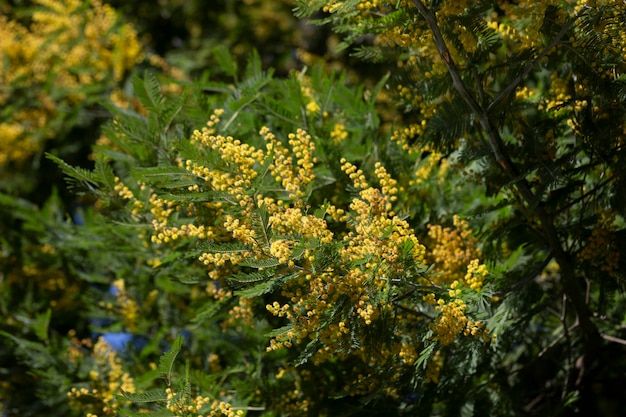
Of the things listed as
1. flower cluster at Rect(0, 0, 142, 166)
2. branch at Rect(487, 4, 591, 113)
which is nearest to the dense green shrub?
branch at Rect(487, 4, 591, 113)

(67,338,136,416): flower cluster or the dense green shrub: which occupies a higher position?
the dense green shrub

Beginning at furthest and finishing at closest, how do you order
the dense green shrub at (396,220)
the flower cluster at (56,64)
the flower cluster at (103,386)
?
1. the flower cluster at (56,64)
2. the flower cluster at (103,386)
3. the dense green shrub at (396,220)

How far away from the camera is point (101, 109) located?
7.62m

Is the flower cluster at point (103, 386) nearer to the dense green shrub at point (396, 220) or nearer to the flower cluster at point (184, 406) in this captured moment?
the dense green shrub at point (396, 220)

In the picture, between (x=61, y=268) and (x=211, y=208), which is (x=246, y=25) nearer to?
(x=61, y=268)

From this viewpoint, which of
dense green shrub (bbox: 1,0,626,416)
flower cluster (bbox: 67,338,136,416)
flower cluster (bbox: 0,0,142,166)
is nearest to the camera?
dense green shrub (bbox: 1,0,626,416)

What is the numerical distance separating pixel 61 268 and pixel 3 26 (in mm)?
3120

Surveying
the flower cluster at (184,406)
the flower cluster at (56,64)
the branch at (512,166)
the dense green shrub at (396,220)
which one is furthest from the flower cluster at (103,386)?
the flower cluster at (56,64)

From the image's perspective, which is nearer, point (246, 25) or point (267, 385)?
point (267, 385)

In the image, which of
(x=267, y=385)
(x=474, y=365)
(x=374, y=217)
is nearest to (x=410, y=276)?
(x=374, y=217)

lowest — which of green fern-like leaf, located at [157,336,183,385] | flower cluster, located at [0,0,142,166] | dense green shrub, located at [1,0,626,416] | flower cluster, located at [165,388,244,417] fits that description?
flower cluster, located at [165,388,244,417]

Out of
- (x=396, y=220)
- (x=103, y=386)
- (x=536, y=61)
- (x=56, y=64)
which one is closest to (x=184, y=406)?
(x=396, y=220)

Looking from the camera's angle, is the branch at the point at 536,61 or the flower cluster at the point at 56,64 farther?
the flower cluster at the point at 56,64

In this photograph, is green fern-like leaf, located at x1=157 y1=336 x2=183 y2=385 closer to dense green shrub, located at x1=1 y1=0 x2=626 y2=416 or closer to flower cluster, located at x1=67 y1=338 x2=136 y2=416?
dense green shrub, located at x1=1 y1=0 x2=626 y2=416
